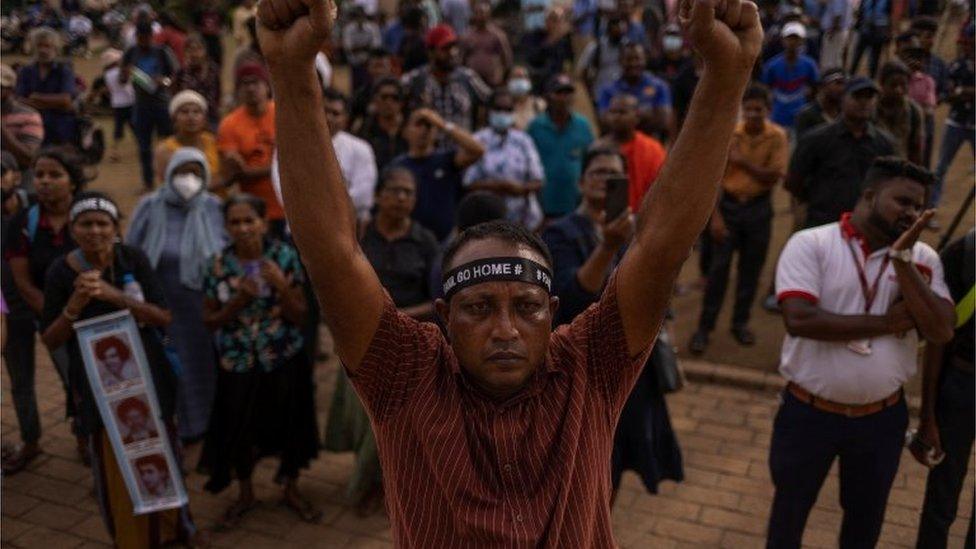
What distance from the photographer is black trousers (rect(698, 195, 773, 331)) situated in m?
6.48

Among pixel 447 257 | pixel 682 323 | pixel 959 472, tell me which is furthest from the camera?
pixel 682 323

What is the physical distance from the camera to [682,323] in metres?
7.10

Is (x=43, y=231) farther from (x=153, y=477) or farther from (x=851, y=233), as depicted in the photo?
(x=851, y=233)

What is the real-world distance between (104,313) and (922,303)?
348 centimetres

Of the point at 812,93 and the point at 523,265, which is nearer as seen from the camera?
the point at 523,265

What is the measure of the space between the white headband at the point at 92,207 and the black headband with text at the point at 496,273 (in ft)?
9.32

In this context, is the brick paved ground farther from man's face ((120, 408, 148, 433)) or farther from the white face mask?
the white face mask

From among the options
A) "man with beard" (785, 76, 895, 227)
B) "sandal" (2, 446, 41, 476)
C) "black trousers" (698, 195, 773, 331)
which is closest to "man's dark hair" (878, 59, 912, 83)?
"man with beard" (785, 76, 895, 227)

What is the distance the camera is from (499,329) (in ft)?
5.66

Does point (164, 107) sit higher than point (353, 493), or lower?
higher

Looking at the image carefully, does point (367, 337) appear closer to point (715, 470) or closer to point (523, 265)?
point (523, 265)

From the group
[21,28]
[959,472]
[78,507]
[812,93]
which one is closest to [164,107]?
[78,507]

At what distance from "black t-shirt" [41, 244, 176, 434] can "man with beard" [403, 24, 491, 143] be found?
392 cm

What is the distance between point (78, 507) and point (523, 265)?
395cm
